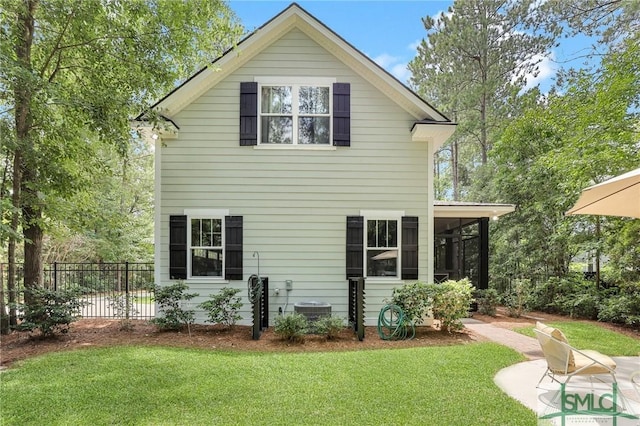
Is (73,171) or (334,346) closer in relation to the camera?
(334,346)

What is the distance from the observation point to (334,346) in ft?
20.8

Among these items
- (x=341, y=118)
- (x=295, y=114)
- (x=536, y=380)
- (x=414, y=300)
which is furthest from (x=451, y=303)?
(x=295, y=114)

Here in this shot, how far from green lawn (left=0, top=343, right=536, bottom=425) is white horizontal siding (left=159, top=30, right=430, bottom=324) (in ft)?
7.92

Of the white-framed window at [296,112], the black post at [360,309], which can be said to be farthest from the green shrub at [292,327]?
the white-framed window at [296,112]

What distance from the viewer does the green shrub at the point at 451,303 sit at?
23.3ft

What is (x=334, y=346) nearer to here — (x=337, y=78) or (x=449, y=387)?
(x=449, y=387)

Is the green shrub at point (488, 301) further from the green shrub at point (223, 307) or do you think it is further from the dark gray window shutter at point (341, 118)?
the green shrub at point (223, 307)

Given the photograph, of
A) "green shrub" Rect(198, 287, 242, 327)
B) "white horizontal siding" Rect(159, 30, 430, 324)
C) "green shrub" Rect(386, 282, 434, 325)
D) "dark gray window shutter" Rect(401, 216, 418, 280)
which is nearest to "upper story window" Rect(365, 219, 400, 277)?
"dark gray window shutter" Rect(401, 216, 418, 280)

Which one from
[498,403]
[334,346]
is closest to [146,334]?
[334,346]

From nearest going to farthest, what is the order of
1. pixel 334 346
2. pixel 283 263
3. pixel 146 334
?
pixel 334 346
pixel 146 334
pixel 283 263

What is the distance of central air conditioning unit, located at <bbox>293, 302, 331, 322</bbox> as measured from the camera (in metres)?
7.36

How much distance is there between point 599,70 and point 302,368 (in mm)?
9341

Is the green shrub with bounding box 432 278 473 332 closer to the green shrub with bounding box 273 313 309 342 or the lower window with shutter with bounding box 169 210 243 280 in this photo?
the green shrub with bounding box 273 313 309 342

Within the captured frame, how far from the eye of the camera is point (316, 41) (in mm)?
8094
